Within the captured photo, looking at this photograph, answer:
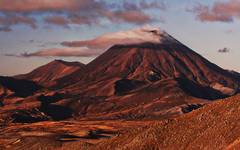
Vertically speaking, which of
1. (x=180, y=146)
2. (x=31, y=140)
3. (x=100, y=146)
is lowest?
(x=31, y=140)

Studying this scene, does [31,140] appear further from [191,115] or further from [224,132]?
[224,132]

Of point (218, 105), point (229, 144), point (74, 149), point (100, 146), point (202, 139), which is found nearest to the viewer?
point (229, 144)

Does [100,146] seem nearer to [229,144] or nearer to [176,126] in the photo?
[176,126]

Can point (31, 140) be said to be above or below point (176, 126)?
below

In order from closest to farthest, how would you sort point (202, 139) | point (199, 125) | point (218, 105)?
point (202, 139), point (199, 125), point (218, 105)

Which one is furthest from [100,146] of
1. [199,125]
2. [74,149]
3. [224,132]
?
[224,132]

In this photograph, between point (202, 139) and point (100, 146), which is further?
point (100, 146)
